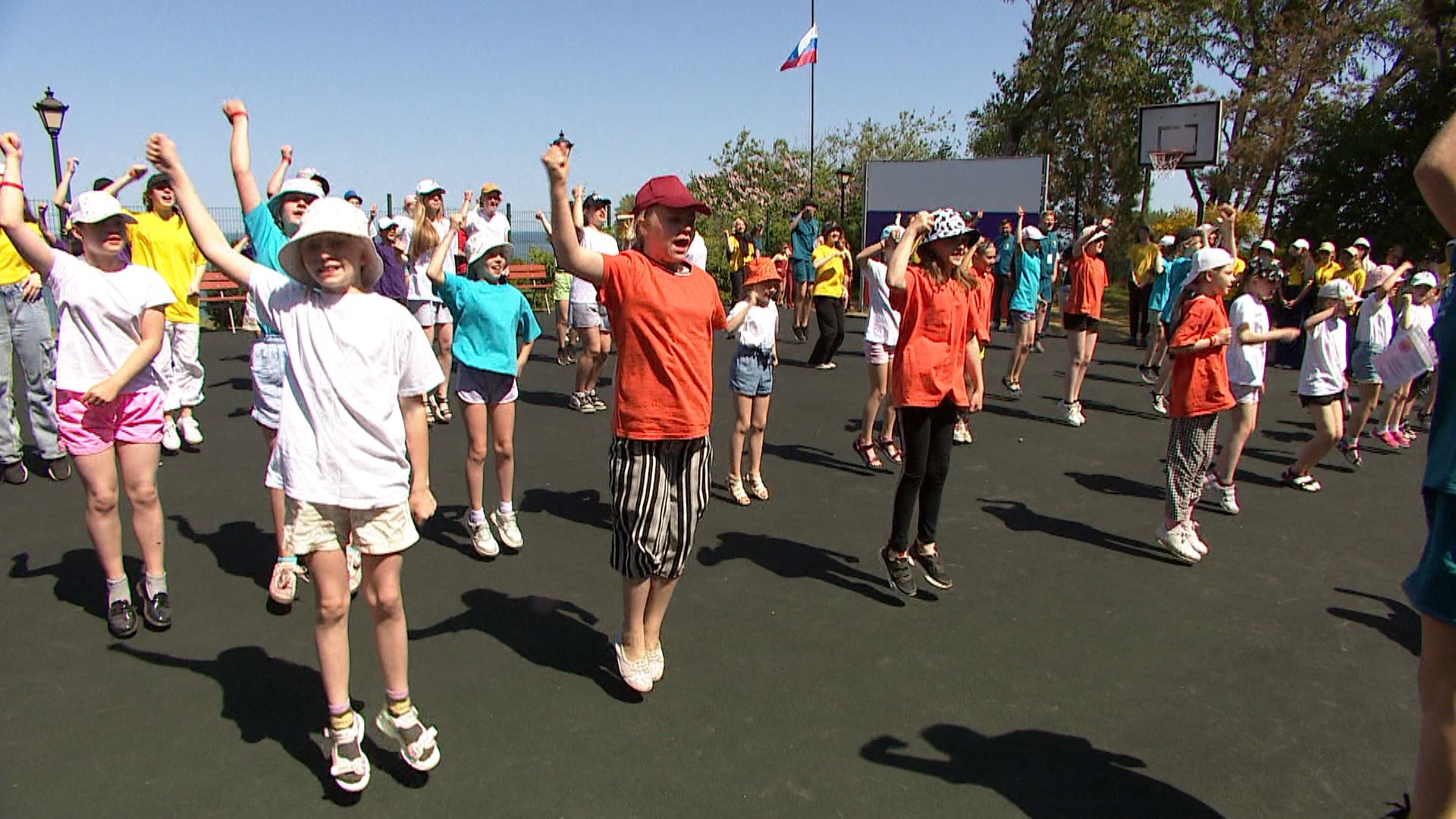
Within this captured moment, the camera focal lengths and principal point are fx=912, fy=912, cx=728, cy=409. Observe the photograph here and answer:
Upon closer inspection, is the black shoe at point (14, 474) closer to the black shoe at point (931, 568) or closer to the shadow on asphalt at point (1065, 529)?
the black shoe at point (931, 568)

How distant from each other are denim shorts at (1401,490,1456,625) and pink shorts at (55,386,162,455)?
4.70 metres

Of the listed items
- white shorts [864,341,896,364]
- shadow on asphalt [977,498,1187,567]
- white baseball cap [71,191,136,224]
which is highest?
white baseball cap [71,191,136,224]

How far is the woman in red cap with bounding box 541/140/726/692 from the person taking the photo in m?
3.47

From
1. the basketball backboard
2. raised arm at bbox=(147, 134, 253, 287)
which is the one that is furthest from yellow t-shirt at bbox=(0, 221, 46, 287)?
the basketball backboard

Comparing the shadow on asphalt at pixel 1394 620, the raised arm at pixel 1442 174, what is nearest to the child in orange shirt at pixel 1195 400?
the shadow on asphalt at pixel 1394 620

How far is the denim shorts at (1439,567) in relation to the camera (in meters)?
2.22

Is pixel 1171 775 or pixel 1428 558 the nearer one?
pixel 1428 558

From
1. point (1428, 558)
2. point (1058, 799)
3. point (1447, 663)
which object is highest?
point (1428, 558)

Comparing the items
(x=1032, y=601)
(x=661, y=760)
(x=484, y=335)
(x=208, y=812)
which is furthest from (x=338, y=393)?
(x=1032, y=601)

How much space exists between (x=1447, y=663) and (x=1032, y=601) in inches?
103

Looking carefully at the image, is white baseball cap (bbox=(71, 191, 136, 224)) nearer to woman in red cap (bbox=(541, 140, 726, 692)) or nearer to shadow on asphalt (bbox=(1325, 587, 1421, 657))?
woman in red cap (bbox=(541, 140, 726, 692))

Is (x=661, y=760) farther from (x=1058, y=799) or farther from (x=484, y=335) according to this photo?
(x=484, y=335)

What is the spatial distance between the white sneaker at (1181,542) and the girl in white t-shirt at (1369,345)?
360 centimetres

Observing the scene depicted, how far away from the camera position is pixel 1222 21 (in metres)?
27.6
